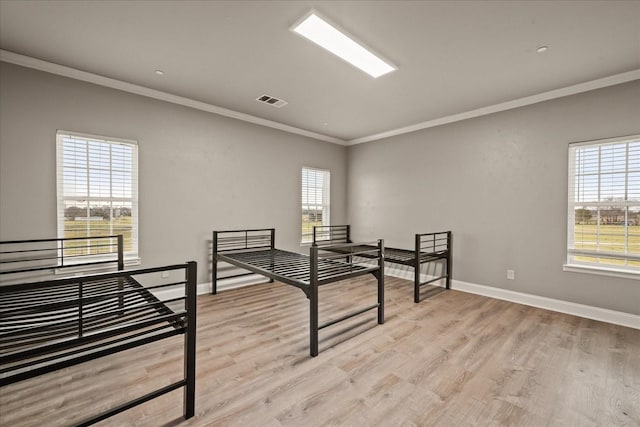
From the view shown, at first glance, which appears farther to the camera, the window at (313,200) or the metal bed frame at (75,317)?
the window at (313,200)

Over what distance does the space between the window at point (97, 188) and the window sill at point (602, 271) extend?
5224 mm

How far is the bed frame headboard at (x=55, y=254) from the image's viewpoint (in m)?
2.82

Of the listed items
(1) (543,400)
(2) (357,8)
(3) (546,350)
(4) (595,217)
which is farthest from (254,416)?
(4) (595,217)

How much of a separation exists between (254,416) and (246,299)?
2.24 meters

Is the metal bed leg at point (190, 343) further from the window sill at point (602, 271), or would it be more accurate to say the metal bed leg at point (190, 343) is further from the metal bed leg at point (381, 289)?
the window sill at point (602, 271)

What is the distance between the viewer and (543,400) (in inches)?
76.0

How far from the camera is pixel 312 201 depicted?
559cm

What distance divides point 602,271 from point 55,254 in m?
5.93

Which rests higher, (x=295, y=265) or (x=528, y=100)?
(x=528, y=100)

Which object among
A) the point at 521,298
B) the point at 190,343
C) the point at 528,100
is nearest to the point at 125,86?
the point at 190,343

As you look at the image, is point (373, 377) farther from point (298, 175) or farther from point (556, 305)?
point (298, 175)

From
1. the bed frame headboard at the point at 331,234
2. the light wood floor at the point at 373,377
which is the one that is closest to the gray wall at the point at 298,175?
the bed frame headboard at the point at 331,234

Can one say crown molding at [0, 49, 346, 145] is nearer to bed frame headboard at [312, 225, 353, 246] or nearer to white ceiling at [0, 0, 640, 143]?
white ceiling at [0, 0, 640, 143]

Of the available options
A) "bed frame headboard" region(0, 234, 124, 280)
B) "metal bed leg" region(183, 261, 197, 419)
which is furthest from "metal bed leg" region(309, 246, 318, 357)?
"bed frame headboard" region(0, 234, 124, 280)
